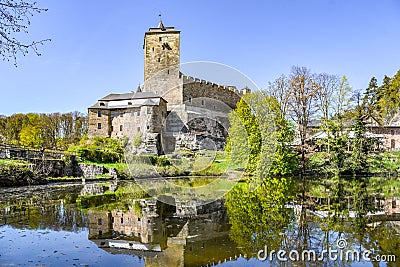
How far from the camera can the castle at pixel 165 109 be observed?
30.0 metres

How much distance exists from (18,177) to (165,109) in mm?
18352

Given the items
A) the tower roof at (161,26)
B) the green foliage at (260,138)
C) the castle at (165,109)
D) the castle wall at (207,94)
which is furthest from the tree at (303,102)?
the tower roof at (161,26)

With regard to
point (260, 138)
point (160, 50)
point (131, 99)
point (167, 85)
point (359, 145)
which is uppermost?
point (160, 50)

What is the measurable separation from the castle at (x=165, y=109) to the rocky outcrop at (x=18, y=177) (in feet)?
36.2

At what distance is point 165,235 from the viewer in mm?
6191

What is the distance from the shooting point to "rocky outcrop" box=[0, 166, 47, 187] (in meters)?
15.4

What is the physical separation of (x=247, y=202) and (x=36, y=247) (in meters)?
6.31

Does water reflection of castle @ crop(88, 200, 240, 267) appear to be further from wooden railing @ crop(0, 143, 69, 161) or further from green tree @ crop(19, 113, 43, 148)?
green tree @ crop(19, 113, 43, 148)

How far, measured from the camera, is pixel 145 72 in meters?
36.7

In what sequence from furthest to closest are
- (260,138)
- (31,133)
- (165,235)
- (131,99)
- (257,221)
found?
(31,133)
(131,99)
(260,138)
(257,221)
(165,235)

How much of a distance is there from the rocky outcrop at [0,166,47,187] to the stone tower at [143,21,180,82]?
21.2 metres

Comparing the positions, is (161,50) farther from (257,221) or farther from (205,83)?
(257,221)

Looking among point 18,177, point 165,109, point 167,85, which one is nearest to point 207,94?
point 167,85

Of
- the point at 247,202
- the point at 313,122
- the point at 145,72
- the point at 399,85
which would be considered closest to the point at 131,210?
the point at 247,202
